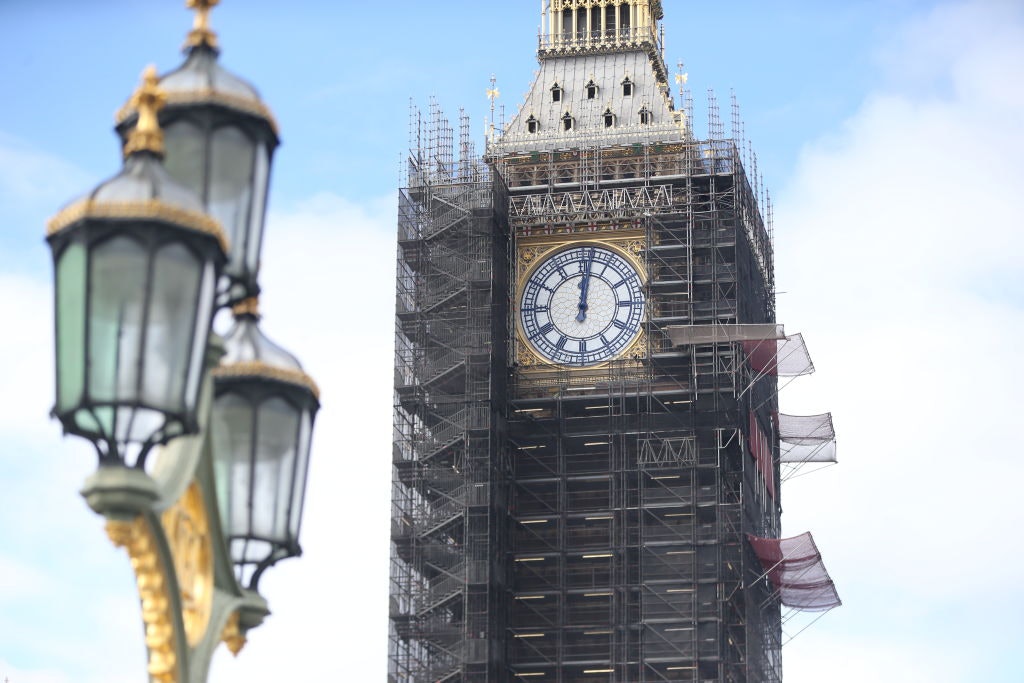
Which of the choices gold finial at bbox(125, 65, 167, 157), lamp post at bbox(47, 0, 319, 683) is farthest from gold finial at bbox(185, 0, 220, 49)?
gold finial at bbox(125, 65, 167, 157)

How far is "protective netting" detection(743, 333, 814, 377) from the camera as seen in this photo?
70.2 m

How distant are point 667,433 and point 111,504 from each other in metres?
57.9

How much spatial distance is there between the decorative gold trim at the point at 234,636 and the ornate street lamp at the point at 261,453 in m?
0.27

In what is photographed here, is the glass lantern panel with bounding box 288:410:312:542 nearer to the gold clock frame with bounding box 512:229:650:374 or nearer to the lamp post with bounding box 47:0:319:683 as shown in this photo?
the lamp post with bounding box 47:0:319:683

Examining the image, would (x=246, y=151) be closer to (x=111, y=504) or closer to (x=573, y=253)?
(x=111, y=504)

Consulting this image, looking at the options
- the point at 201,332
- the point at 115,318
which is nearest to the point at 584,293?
the point at 201,332

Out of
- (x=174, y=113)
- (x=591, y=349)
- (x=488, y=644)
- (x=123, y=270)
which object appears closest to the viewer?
(x=123, y=270)

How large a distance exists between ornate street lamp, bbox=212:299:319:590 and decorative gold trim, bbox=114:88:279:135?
4.41 ft

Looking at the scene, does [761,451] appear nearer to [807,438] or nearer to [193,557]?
[807,438]

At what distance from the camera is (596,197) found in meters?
72.6

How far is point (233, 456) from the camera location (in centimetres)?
1330

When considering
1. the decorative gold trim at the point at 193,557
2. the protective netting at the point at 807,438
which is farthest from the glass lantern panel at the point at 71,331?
the protective netting at the point at 807,438

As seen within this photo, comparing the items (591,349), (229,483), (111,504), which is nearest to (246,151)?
(229,483)

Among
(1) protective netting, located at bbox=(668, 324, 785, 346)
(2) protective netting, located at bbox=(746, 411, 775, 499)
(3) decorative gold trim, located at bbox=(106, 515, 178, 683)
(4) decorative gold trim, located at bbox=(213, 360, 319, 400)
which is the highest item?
(1) protective netting, located at bbox=(668, 324, 785, 346)
